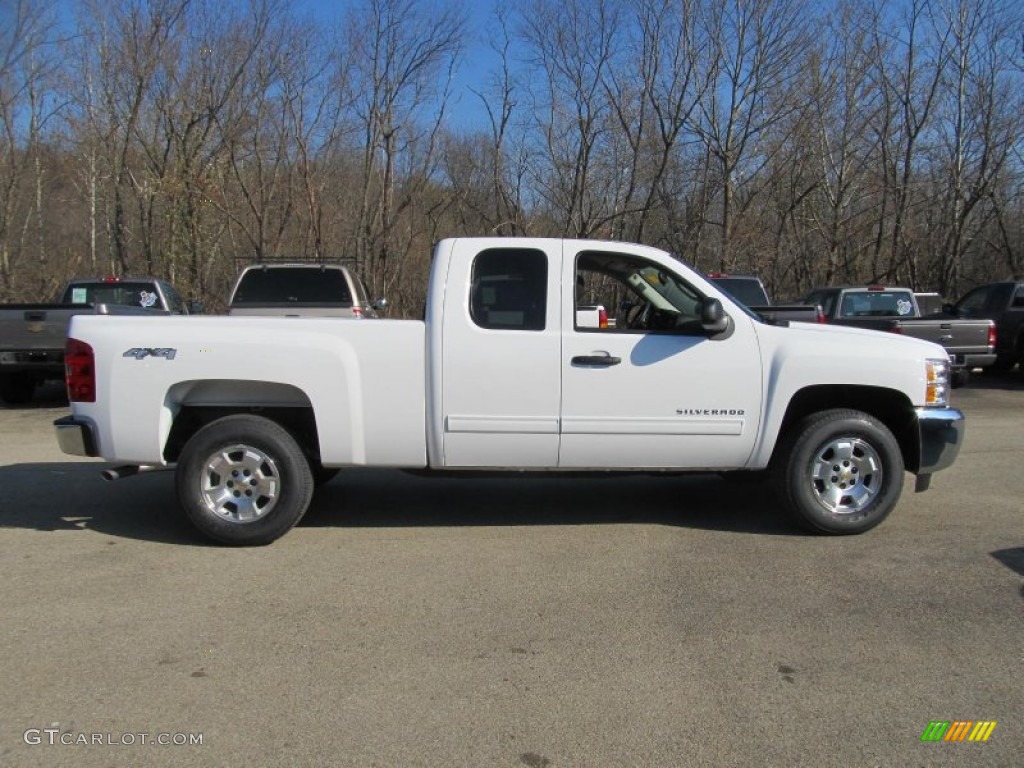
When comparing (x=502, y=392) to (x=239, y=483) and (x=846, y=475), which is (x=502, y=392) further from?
(x=846, y=475)

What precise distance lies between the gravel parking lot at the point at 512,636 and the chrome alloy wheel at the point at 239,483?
0.30m

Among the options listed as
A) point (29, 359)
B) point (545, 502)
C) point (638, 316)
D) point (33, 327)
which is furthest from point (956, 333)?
point (29, 359)

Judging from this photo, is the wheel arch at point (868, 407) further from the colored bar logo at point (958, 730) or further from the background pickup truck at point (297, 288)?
the background pickup truck at point (297, 288)

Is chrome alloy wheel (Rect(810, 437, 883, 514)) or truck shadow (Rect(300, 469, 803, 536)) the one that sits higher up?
chrome alloy wheel (Rect(810, 437, 883, 514))

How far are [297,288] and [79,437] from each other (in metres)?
6.59

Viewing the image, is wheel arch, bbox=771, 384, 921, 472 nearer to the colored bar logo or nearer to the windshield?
the colored bar logo

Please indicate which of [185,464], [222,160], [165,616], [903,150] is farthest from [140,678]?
[903,150]

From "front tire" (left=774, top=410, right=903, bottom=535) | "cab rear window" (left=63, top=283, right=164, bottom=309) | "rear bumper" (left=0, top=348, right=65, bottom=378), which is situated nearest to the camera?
"front tire" (left=774, top=410, right=903, bottom=535)

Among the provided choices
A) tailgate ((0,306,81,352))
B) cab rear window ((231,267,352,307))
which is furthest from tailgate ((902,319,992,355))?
tailgate ((0,306,81,352))

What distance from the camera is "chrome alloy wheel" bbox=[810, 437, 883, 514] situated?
547 cm

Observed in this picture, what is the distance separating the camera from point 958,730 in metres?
3.15

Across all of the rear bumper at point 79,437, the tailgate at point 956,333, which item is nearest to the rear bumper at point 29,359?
the rear bumper at point 79,437

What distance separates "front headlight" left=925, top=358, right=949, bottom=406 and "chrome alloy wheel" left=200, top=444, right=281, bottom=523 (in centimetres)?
442

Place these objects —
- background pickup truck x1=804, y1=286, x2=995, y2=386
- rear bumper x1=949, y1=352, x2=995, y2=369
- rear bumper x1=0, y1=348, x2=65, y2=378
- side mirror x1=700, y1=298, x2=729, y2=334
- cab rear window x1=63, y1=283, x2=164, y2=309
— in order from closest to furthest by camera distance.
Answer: side mirror x1=700, y1=298, x2=729, y2=334 < rear bumper x1=0, y1=348, x2=65, y2=378 < background pickup truck x1=804, y1=286, x2=995, y2=386 < rear bumper x1=949, y1=352, x2=995, y2=369 < cab rear window x1=63, y1=283, x2=164, y2=309
